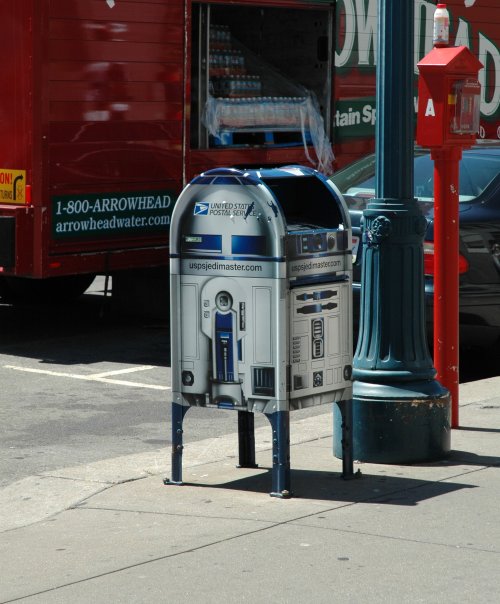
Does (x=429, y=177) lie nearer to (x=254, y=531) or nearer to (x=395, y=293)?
(x=395, y=293)

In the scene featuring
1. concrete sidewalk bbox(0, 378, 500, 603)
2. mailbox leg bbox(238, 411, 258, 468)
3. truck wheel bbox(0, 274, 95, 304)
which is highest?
truck wheel bbox(0, 274, 95, 304)

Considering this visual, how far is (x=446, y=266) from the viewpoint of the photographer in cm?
749

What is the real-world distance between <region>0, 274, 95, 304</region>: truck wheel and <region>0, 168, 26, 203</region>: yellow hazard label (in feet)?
8.74

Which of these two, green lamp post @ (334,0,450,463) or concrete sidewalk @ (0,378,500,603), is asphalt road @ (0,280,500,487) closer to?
concrete sidewalk @ (0,378,500,603)

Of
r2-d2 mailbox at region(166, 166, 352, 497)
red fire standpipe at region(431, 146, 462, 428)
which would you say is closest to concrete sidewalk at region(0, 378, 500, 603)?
r2-d2 mailbox at region(166, 166, 352, 497)

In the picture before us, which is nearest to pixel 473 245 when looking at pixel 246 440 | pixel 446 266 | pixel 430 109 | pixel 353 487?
pixel 446 266

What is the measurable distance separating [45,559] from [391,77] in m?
3.06

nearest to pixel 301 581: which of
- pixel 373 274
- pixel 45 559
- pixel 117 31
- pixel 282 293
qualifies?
pixel 45 559

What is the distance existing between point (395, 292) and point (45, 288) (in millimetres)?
7093

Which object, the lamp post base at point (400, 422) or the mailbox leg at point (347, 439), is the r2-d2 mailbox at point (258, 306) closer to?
the mailbox leg at point (347, 439)

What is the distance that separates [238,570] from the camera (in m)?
5.20

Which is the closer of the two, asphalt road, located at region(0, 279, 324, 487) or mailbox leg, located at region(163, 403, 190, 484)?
mailbox leg, located at region(163, 403, 190, 484)

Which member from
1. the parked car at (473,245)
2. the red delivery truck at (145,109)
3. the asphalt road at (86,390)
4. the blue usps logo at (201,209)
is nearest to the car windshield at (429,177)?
the parked car at (473,245)

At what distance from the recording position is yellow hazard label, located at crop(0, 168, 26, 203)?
35.1ft
